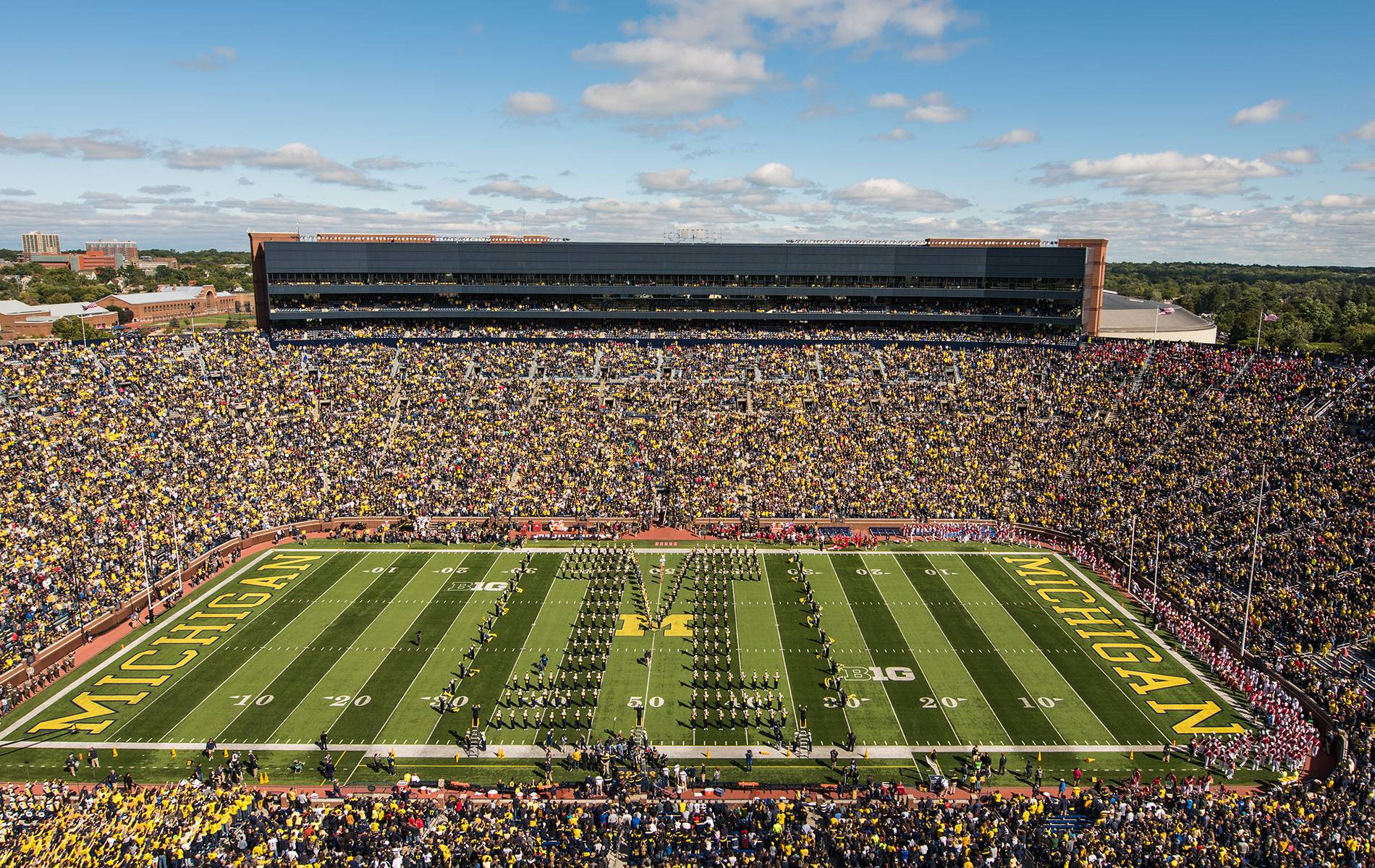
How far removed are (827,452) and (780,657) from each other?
67.0 feet

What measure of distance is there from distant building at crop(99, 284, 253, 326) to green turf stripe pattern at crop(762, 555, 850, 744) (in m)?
106

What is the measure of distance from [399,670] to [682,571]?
13121 millimetres

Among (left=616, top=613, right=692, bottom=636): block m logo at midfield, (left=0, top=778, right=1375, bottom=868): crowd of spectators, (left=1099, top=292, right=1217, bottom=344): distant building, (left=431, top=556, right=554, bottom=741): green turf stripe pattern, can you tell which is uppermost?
(left=1099, top=292, right=1217, bottom=344): distant building

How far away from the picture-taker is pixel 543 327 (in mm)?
63812

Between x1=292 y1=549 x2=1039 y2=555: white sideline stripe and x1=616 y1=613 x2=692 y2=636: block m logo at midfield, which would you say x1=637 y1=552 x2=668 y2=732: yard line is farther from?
x1=292 y1=549 x2=1039 y2=555: white sideline stripe

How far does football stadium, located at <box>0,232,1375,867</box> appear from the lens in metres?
20.1

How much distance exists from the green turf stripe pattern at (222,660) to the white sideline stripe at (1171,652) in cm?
3330

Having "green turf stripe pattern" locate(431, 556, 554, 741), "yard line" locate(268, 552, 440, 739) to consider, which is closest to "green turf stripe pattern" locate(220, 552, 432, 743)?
"yard line" locate(268, 552, 440, 739)

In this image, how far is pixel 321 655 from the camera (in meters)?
30.1

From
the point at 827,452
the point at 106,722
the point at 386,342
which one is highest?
the point at 386,342

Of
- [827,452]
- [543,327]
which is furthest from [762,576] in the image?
[543,327]

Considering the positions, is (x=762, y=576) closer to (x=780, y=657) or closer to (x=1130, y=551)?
(x=780, y=657)

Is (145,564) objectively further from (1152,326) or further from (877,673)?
(1152,326)

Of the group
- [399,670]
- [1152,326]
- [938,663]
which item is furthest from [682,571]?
[1152,326]
